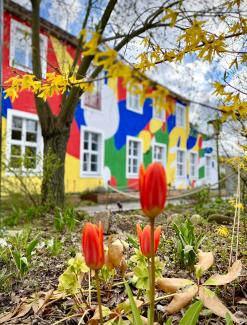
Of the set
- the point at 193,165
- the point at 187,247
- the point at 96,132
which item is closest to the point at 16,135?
the point at 96,132

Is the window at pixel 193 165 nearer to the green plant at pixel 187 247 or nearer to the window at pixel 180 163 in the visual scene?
the window at pixel 180 163

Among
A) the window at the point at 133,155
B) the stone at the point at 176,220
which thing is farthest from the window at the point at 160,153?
the stone at the point at 176,220

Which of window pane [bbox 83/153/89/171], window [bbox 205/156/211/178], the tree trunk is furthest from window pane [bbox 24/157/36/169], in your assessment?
window [bbox 205/156/211/178]

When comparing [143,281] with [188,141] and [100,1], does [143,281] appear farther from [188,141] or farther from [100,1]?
[188,141]

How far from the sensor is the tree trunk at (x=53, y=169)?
5941 mm

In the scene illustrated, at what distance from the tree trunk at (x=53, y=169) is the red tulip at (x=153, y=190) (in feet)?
16.6

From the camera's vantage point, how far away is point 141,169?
37.8 inches

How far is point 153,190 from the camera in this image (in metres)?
0.92

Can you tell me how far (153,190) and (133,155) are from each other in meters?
14.4

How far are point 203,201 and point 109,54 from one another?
6.74 metres

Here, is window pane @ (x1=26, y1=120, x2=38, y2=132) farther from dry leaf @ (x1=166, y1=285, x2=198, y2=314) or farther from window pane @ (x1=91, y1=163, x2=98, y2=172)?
dry leaf @ (x1=166, y1=285, x2=198, y2=314)

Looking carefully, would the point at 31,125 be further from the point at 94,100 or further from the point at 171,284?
the point at 171,284

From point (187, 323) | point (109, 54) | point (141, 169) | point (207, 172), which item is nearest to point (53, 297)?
point (187, 323)

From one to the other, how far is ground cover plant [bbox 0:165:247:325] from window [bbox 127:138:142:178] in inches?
480
